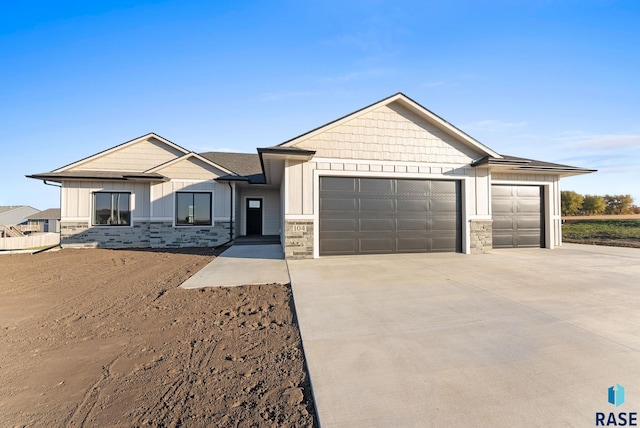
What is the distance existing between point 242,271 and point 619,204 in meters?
67.6

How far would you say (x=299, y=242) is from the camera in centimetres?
847

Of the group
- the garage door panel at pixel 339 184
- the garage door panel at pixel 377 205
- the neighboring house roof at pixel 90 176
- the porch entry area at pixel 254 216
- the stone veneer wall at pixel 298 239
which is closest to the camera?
the stone veneer wall at pixel 298 239

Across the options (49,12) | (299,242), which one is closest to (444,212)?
(299,242)

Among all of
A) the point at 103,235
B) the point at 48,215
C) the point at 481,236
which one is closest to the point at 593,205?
the point at 481,236

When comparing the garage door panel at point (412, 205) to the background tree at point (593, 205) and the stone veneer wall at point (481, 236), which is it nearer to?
the stone veneer wall at point (481, 236)

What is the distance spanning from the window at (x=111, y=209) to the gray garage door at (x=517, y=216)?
1622cm

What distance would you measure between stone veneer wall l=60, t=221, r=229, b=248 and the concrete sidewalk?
4.08 m

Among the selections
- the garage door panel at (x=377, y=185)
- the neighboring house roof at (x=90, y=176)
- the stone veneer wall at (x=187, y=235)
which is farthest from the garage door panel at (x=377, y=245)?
the neighboring house roof at (x=90, y=176)

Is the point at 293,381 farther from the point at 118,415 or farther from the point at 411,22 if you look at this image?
the point at 411,22

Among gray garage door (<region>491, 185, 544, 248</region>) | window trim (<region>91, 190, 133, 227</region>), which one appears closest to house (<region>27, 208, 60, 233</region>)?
window trim (<region>91, 190, 133, 227</region>)

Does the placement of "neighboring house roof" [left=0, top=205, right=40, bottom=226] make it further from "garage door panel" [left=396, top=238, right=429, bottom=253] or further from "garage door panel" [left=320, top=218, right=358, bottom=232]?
"garage door panel" [left=396, top=238, right=429, bottom=253]

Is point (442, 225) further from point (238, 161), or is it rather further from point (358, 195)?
point (238, 161)

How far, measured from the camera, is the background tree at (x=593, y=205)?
44375 mm

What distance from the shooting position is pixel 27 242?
43.2ft
